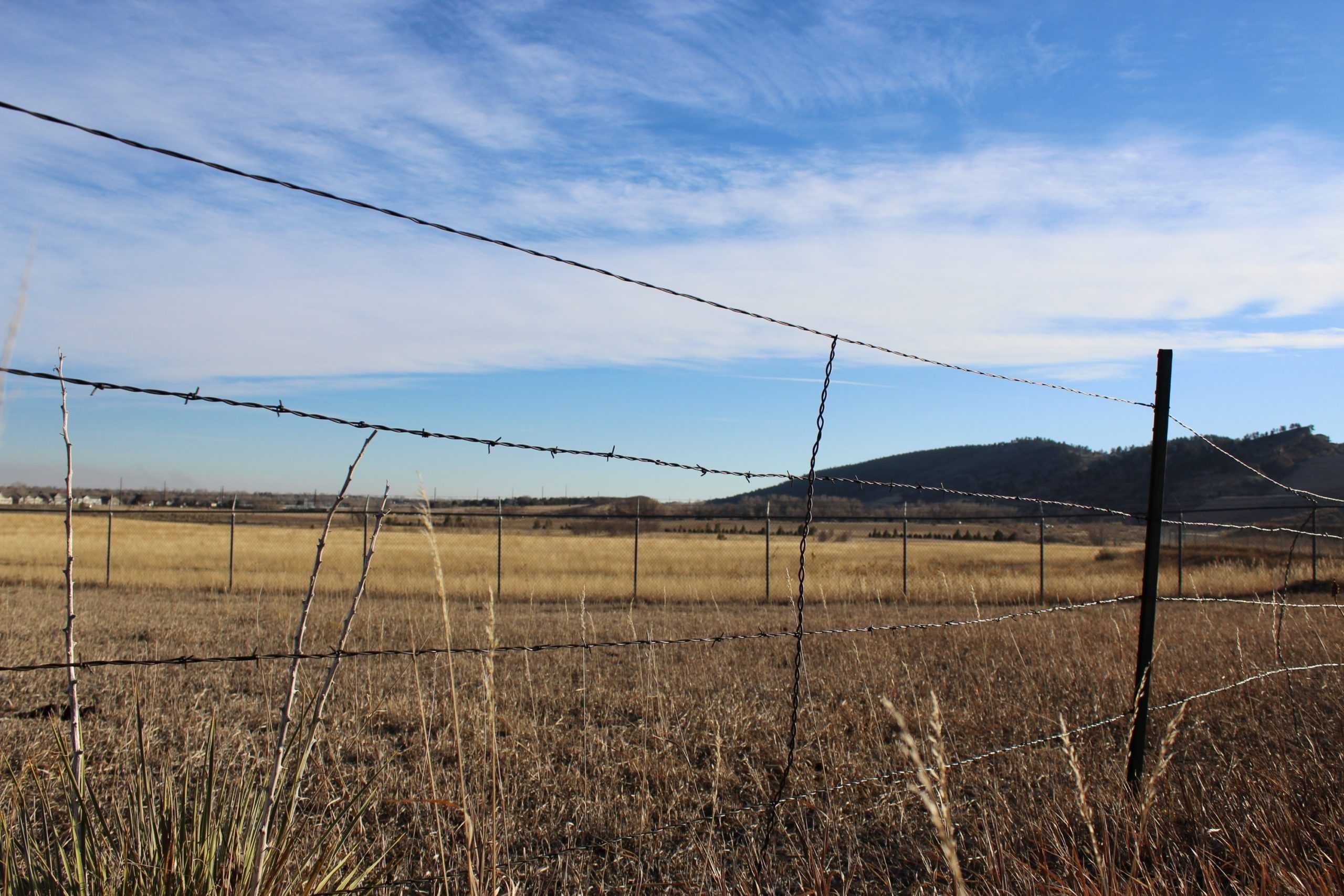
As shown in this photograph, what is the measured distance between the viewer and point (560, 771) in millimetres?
5082

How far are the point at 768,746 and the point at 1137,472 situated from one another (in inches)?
3374

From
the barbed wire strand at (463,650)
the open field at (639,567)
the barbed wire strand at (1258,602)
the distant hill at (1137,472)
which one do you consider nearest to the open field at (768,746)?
the barbed wire strand at (463,650)

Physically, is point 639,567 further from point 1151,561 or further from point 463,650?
point 463,650

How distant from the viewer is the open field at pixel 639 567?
62.0 ft

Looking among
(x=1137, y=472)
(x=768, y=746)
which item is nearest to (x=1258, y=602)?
(x=768, y=746)

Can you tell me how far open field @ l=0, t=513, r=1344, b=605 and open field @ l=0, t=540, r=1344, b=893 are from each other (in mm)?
1109

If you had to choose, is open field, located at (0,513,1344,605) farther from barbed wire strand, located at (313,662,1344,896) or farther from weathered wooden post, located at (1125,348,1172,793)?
weathered wooden post, located at (1125,348,1172,793)

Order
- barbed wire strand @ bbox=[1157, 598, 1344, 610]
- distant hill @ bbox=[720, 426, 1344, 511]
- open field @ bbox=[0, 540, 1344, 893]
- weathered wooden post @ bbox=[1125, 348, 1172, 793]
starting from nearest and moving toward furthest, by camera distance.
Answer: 1. open field @ bbox=[0, 540, 1344, 893]
2. weathered wooden post @ bbox=[1125, 348, 1172, 793]
3. barbed wire strand @ bbox=[1157, 598, 1344, 610]
4. distant hill @ bbox=[720, 426, 1344, 511]

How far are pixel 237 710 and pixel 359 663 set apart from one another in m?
2.08

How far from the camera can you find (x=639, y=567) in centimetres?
3047

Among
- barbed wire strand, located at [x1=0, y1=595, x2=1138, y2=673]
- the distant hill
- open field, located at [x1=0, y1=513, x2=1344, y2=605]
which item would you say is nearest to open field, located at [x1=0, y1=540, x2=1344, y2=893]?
barbed wire strand, located at [x1=0, y1=595, x2=1138, y2=673]

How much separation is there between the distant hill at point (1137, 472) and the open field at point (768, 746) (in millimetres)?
37026

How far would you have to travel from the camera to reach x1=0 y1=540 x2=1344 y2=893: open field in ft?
11.8

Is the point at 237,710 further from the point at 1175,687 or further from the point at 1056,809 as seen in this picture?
the point at 1175,687
